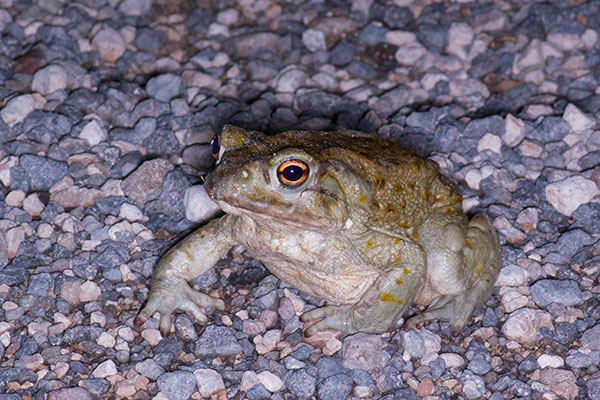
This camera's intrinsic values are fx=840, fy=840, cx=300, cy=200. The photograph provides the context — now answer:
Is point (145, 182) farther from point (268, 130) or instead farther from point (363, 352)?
point (363, 352)

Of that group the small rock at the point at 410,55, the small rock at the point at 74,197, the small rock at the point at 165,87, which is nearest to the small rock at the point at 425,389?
the small rock at the point at 74,197

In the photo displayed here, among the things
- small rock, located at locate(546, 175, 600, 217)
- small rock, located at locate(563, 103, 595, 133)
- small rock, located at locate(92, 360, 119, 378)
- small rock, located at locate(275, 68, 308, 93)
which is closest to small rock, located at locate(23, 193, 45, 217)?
small rock, located at locate(92, 360, 119, 378)

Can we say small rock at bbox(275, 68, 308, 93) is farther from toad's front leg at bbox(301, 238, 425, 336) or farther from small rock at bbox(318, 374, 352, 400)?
small rock at bbox(318, 374, 352, 400)

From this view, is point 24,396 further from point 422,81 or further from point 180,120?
point 422,81

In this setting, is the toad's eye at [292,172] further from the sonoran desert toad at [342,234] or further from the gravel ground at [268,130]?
the gravel ground at [268,130]

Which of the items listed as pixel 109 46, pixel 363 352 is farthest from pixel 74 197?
pixel 363 352

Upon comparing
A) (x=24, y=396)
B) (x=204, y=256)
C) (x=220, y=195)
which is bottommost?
(x=24, y=396)

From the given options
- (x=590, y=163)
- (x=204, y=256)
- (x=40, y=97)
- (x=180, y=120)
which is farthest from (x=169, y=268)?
(x=590, y=163)
